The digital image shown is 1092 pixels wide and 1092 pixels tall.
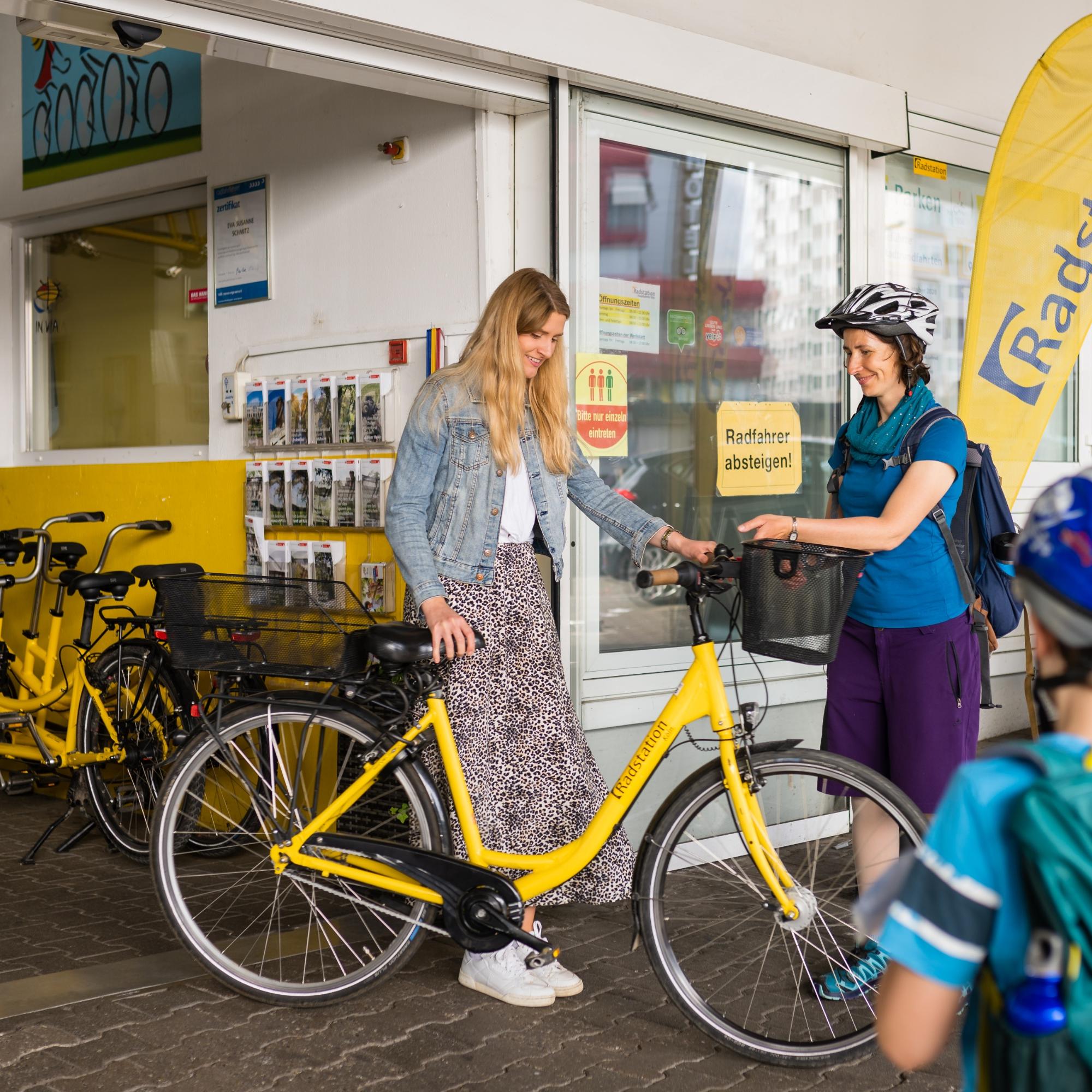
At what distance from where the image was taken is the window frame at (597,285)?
14.5 feet

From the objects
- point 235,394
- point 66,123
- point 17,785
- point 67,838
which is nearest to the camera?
point 235,394

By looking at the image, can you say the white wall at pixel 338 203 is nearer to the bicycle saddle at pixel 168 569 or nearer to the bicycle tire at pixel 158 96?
the bicycle tire at pixel 158 96

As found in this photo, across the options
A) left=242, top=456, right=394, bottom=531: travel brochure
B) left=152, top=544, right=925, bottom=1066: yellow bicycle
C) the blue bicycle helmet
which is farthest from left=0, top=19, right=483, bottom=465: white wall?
the blue bicycle helmet

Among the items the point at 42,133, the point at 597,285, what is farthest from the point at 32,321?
the point at 597,285

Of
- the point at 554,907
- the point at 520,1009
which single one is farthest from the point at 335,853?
the point at 554,907

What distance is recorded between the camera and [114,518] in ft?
19.1

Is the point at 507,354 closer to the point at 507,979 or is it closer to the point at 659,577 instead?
the point at 659,577

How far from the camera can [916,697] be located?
10.8 ft

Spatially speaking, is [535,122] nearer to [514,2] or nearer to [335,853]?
[514,2]

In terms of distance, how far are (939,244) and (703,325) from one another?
160cm

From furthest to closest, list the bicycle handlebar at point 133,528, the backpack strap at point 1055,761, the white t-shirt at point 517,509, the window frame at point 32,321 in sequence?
the window frame at point 32,321 → the bicycle handlebar at point 133,528 → the white t-shirt at point 517,509 → the backpack strap at point 1055,761

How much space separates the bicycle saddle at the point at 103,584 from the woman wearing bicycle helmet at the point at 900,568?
2.79 metres

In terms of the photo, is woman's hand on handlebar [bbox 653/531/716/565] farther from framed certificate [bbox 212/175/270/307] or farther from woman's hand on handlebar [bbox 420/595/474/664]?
framed certificate [bbox 212/175/270/307]

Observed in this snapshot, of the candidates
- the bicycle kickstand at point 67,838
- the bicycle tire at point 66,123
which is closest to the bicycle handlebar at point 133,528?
the bicycle kickstand at point 67,838
